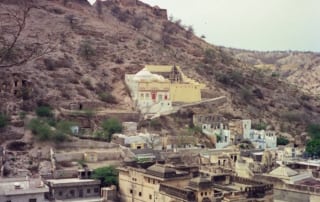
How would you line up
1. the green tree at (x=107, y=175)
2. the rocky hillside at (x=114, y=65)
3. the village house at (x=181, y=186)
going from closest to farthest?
the village house at (x=181, y=186) → the green tree at (x=107, y=175) → the rocky hillside at (x=114, y=65)

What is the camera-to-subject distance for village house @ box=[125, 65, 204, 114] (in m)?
36.1

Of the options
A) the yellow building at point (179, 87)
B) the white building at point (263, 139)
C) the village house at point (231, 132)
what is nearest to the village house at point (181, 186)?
the village house at point (231, 132)

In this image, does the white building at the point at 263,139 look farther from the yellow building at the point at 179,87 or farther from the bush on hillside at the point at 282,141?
the yellow building at the point at 179,87

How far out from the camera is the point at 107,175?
24.2 m

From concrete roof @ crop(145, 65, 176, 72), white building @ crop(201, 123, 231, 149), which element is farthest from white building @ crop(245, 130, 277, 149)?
concrete roof @ crop(145, 65, 176, 72)

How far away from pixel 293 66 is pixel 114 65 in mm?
57035

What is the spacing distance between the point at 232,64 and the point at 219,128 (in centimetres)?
2176

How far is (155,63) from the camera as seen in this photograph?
1802 inches

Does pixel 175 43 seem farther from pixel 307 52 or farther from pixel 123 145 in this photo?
Answer: pixel 307 52

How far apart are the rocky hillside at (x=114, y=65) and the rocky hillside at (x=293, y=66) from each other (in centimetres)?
1668

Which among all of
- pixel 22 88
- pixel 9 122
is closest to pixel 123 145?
pixel 9 122

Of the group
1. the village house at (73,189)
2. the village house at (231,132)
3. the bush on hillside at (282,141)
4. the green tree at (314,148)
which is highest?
the village house at (231,132)

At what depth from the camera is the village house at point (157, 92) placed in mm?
36125

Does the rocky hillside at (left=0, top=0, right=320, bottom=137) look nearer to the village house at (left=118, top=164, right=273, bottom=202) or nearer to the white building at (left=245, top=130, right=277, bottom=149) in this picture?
the white building at (left=245, top=130, right=277, bottom=149)
